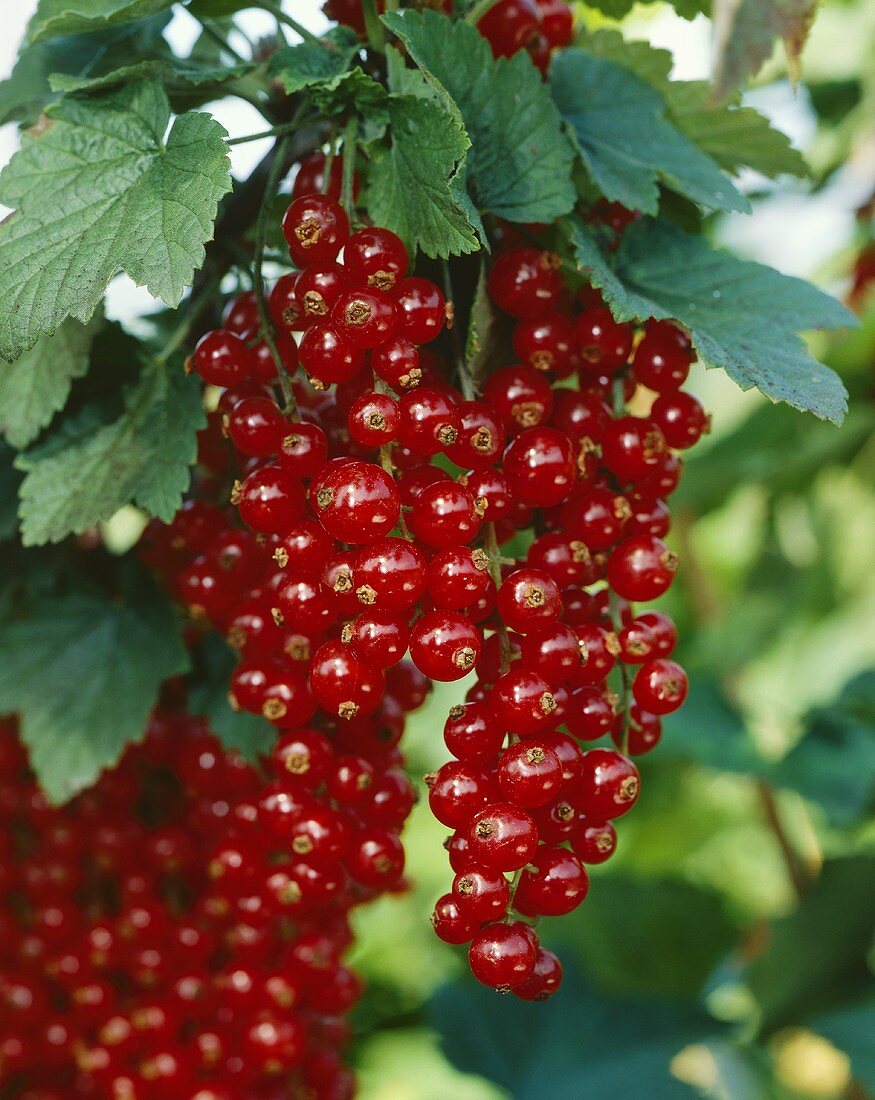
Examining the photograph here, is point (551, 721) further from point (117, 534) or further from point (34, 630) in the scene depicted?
point (117, 534)

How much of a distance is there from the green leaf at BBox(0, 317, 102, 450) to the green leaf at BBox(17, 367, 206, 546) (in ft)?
0.08

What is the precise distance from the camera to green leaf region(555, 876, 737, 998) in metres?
1.42

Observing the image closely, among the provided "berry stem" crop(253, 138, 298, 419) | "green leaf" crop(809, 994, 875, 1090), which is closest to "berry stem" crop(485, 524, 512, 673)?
"berry stem" crop(253, 138, 298, 419)

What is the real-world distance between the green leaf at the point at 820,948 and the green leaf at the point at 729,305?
0.91m

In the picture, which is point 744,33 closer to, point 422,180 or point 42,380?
point 422,180

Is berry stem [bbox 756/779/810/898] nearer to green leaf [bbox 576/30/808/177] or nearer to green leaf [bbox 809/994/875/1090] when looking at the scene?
green leaf [bbox 809/994/875/1090]

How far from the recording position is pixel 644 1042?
135cm

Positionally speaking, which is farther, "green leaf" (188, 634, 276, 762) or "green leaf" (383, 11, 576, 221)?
"green leaf" (188, 634, 276, 762)

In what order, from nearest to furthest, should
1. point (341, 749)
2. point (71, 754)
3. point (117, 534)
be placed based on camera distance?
point (341, 749) < point (71, 754) < point (117, 534)

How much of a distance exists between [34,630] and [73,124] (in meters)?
0.42

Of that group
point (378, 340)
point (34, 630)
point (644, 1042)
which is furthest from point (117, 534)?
point (378, 340)

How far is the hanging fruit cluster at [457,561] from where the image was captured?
520 mm

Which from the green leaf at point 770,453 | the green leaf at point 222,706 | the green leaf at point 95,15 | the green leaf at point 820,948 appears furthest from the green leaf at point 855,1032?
the green leaf at point 95,15

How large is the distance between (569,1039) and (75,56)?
1.29m
